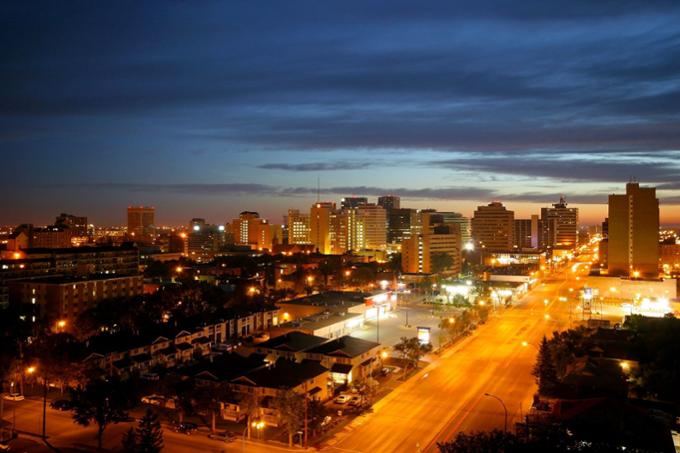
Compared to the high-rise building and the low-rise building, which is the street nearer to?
the low-rise building

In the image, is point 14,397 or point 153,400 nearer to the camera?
point 153,400

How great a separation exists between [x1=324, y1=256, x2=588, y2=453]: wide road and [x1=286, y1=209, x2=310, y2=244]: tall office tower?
7558cm

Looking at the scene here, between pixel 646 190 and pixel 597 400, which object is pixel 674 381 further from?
pixel 646 190

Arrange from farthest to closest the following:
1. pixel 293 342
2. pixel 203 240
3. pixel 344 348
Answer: pixel 203 240 → pixel 293 342 → pixel 344 348

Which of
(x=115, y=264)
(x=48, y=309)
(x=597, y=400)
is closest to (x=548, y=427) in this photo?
(x=597, y=400)

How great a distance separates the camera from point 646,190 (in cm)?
4803

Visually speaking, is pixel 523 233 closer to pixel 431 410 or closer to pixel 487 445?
pixel 431 410

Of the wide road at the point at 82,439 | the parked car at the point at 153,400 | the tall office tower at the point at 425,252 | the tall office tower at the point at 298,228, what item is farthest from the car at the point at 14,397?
the tall office tower at the point at 298,228

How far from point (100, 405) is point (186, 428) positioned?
2.20 meters

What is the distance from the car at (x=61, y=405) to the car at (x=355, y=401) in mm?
7592

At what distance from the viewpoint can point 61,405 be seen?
16.0m

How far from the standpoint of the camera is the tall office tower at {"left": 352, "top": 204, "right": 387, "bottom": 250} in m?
89.5

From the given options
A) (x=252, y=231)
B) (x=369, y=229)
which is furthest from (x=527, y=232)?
(x=252, y=231)

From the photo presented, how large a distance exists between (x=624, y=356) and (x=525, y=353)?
14.6ft
